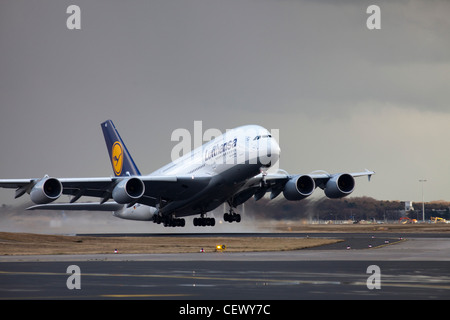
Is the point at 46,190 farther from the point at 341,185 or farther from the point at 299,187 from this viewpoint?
the point at 341,185

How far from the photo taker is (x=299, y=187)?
2522 inches

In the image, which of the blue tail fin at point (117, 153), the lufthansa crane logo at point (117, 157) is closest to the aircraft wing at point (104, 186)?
the blue tail fin at point (117, 153)

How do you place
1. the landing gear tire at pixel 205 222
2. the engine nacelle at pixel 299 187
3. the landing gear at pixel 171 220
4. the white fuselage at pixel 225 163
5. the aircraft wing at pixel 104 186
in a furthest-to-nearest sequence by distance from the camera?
the landing gear tire at pixel 205 222 → the landing gear at pixel 171 220 → the engine nacelle at pixel 299 187 → the aircraft wing at pixel 104 186 → the white fuselage at pixel 225 163

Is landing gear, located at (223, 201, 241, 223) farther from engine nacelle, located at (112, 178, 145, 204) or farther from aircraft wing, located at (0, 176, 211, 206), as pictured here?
engine nacelle, located at (112, 178, 145, 204)

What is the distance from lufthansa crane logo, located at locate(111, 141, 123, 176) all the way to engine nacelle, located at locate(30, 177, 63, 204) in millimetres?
20513

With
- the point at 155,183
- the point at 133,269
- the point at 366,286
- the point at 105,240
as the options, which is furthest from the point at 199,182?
the point at 366,286

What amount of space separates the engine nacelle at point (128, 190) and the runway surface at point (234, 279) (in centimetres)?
2161

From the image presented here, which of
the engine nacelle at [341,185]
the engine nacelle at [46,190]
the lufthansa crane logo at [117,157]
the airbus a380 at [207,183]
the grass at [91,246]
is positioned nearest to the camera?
the grass at [91,246]

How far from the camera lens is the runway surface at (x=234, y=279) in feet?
69.6

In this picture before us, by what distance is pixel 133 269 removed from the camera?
3200 cm

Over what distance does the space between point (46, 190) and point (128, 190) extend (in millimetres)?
6396

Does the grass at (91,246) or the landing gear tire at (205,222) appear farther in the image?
the landing gear tire at (205,222)

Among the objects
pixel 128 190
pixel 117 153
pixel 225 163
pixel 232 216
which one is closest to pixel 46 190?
pixel 128 190

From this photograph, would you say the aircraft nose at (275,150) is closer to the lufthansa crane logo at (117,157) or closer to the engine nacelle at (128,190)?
the engine nacelle at (128,190)
